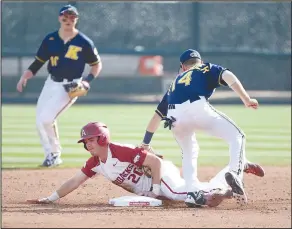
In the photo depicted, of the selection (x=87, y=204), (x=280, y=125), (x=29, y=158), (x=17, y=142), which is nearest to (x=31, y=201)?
(x=87, y=204)

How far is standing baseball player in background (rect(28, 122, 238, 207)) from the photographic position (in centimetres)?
707

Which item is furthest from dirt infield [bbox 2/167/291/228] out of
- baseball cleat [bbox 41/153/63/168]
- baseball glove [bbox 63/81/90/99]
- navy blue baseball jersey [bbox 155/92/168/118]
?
baseball glove [bbox 63/81/90/99]

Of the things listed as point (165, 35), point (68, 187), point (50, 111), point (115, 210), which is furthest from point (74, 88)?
point (165, 35)

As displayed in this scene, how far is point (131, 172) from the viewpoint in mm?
7328

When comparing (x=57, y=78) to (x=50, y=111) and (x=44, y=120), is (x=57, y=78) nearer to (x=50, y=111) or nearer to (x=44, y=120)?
(x=50, y=111)

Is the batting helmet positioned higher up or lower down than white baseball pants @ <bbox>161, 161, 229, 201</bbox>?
higher up

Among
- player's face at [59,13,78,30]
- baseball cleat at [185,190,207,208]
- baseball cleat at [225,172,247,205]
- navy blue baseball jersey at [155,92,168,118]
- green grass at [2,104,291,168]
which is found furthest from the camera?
green grass at [2,104,291,168]

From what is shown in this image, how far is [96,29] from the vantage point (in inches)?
859

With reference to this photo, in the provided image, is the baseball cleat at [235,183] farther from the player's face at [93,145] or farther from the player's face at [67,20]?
the player's face at [67,20]

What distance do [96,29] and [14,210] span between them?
15267 millimetres

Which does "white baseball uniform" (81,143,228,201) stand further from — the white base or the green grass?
the green grass

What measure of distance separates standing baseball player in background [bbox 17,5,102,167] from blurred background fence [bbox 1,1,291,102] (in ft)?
36.4

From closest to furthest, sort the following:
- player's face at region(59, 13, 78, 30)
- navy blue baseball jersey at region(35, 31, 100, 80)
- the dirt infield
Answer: the dirt infield < player's face at region(59, 13, 78, 30) < navy blue baseball jersey at region(35, 31, 100, 80)

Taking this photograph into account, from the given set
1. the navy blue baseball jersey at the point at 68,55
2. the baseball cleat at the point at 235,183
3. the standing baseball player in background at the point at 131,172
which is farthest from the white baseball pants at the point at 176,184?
the navy blue baseball jersey at the point at 68,55
